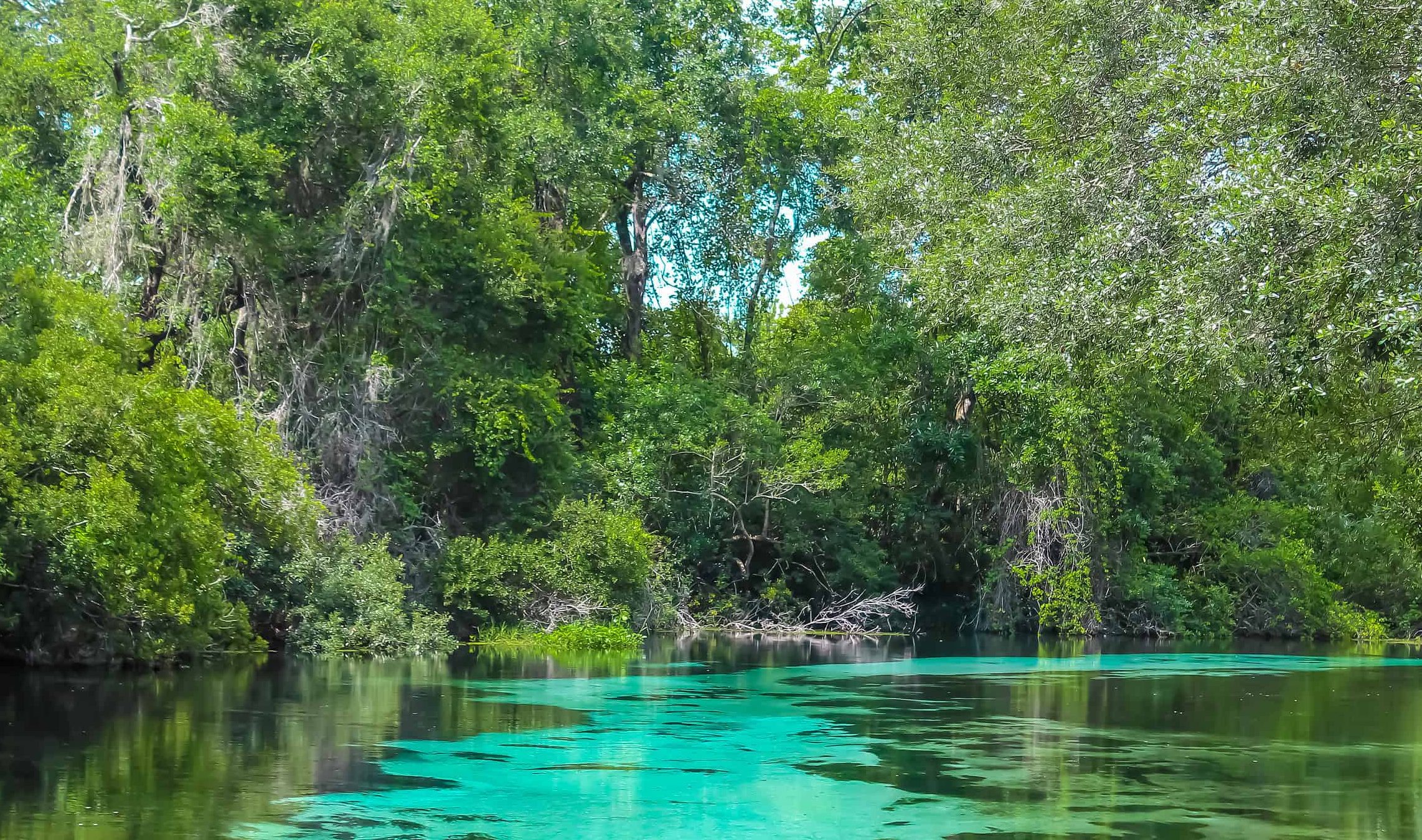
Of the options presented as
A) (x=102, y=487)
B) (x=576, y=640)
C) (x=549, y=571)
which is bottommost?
(x=576, y=640)

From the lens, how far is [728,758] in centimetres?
975

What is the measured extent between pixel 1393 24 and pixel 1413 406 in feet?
13.8

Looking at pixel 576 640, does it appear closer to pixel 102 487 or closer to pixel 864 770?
pixel 102 487

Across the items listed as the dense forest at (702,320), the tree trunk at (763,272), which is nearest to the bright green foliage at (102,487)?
the dense forest at (702,320)

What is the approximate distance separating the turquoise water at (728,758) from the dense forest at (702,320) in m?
2.76

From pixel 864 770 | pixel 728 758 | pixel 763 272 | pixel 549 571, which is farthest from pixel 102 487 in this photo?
pixel 763 272

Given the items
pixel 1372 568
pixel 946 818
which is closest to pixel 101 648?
pixel 946 818

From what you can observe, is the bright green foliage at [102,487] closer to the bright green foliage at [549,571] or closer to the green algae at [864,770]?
Result: the green algae at [864,770]

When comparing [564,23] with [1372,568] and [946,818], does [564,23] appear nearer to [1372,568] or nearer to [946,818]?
[1372,568]

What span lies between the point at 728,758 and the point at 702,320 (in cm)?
2627

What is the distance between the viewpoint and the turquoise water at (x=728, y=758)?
23.9ft

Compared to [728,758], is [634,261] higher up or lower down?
higher up

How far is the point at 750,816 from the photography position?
7617 millimetres

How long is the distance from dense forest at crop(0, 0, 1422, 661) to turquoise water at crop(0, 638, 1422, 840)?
9.05ft
